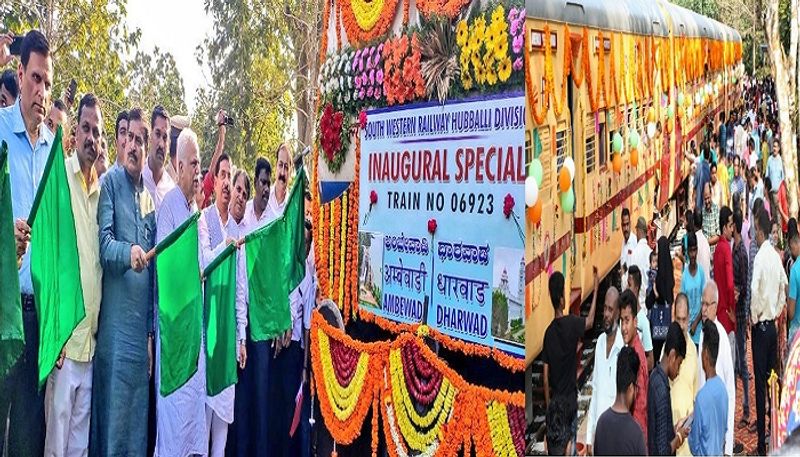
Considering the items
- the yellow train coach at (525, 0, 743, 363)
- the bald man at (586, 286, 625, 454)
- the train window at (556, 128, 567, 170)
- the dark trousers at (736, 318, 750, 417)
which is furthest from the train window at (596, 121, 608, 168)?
the dark trousers at (736, 318, 750, 417)

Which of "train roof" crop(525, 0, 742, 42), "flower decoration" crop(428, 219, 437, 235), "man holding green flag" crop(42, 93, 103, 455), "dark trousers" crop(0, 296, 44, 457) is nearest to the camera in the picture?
"train roof" crop(525, 0, 742, 42)

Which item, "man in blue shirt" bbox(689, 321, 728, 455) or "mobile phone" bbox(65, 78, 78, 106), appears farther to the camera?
"mobile phone" bbox(65, 78, 78, 106)

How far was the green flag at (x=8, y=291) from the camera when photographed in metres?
3.43

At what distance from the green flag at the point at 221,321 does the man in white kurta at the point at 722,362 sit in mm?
1953

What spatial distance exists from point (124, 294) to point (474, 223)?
1.39 m

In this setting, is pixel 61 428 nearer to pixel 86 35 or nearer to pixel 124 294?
pixel 124 294

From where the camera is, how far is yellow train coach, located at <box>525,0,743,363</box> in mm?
3164

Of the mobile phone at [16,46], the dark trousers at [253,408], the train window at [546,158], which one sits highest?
the mobile phone at [16,46]

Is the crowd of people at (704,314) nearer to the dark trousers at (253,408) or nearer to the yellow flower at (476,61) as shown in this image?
the yellow flower at (476,61)

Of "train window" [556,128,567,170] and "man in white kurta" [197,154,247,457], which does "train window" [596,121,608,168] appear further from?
"man in white kurta" [197,154,247,457]

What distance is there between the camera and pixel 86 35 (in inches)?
150

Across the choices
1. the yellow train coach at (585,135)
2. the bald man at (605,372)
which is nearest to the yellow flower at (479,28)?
the yellow train coach at (585,135)

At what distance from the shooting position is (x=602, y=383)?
324cm

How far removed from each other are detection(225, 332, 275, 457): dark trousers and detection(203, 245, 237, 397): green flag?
0.44ft
